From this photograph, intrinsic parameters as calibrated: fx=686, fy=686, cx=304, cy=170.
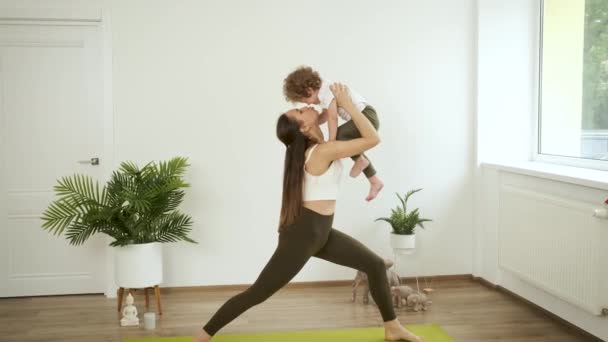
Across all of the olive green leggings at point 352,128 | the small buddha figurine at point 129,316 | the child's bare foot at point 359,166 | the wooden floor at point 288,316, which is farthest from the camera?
the small buddha figurine at point 129,316

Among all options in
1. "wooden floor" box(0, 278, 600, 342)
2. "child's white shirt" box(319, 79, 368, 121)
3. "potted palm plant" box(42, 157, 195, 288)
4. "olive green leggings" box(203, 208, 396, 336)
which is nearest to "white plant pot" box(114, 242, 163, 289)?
"potted palm plant" box(42, 157, 195, 288)

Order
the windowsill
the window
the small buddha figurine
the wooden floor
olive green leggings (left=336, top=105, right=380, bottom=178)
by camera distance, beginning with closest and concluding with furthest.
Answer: olive green leggings (left=336, top=105, right=380, bottom=178), the windowsill, the wooden floor, the small buddha figurine, the window

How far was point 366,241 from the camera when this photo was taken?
4953 millimetres

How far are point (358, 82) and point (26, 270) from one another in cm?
266

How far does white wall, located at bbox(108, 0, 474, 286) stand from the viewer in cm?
471

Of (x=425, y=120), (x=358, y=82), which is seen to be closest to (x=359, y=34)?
(x=358, y=82)

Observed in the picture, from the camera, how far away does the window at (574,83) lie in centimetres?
416

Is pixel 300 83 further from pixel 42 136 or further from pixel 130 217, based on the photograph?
pixel 42 136

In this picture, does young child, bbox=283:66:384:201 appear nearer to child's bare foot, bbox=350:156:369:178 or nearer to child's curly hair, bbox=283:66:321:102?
child's curly hair, bbox=283:66:321:102

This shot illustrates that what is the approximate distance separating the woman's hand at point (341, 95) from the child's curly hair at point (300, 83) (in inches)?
3.2

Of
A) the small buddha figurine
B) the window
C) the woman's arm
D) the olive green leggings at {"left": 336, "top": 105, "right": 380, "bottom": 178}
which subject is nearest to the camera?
the woman's arm

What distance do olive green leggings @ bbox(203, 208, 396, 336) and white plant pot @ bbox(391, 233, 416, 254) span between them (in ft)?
4.38

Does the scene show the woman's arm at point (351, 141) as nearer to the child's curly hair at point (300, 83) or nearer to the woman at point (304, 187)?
the woman at point (304, 187)

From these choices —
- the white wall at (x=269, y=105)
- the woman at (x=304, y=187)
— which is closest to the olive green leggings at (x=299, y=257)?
the woman at (x=304, y=187)
